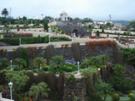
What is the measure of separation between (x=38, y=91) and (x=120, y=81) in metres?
8.81

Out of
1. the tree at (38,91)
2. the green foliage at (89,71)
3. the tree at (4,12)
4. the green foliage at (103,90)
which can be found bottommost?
the tree at (4,12)

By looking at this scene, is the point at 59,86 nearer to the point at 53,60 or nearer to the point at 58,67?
the point at 58,67

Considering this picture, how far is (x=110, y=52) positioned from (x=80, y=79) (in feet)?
44.6

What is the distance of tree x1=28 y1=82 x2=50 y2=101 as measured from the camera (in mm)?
28000

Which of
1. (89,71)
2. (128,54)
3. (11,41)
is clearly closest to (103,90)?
(89,71)

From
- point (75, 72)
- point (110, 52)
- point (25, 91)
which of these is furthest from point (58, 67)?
point (110, 52)

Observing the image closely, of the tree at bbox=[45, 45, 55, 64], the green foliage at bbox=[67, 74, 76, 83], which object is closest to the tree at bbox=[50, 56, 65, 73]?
the green foliage at bbox=[67, 74, 76, 83]

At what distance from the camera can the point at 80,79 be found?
97.9ft

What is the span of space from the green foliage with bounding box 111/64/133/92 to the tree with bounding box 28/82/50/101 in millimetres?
7584

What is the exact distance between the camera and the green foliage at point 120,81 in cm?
3447

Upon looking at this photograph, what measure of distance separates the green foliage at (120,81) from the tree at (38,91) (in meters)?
7.58

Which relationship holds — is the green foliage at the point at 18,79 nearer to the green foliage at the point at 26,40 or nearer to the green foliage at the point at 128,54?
the green foliage at the point at 26,40

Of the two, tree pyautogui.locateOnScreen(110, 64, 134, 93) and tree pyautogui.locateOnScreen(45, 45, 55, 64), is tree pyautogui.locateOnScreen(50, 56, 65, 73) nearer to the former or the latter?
tree pyautogui.locateOnScreen(45, 45, 55, 64)

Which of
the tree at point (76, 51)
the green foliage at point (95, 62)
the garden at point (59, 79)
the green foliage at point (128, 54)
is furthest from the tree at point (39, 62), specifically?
the green foliage at point (128, 54)
